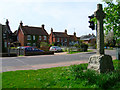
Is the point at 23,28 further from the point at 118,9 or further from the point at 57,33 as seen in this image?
the point at 118,9

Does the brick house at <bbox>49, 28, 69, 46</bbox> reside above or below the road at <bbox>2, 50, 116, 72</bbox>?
above

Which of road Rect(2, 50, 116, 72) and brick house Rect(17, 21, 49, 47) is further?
brick house Rect(17, 21, 49, 47)

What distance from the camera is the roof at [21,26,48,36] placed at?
45672mm

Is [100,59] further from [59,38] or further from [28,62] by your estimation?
[59,38]

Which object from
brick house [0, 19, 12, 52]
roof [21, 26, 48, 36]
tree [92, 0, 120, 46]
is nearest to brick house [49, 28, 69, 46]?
roof [21, 26, 48, 36]

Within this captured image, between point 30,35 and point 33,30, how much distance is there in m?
3.03

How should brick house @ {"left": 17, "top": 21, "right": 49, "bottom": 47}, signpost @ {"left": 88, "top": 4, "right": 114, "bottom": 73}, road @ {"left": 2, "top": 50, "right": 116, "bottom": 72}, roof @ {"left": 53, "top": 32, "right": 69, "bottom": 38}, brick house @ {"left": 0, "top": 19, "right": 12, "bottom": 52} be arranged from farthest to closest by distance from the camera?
1. roof @ {"left": 53, "top": 32, "right": 69, "bottom": 38}
2. brick house @ {"left": 17, "top": 21, "right": 49, "bottom": 47}
3. brick house @ {"left": 0, "top": 19, "right": 12, "bottom": 52}
4. road @ {"left": 2, "top": 50, "right": 116, "bottom": 72}
5. signpost @ {"left": 88, "top": 4, "right": 114, "bottom": 73}

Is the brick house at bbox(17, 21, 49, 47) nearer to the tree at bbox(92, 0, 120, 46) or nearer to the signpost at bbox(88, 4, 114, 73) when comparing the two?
the tree at bbox(92, 0, 120, 46)

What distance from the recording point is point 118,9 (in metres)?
12.0

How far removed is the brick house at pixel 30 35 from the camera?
44.7 m

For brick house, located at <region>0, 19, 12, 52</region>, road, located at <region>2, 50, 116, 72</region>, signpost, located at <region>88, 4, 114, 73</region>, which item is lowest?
road, located at <region>2, 50, 116, 72</region>

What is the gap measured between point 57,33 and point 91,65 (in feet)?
183

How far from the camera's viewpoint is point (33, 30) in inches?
1889

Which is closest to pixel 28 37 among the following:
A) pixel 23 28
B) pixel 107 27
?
pixel 23 28
